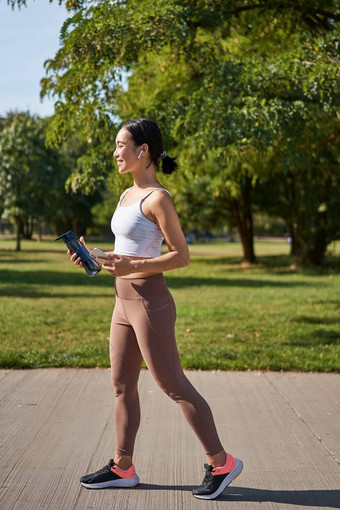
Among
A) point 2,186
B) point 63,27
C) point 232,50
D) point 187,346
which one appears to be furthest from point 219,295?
point 2,186

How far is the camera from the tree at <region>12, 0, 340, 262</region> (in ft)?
27.3

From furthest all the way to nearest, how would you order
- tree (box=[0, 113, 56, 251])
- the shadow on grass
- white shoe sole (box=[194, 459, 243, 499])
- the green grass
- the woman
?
tree (box=[0, 113, 56, 251]) → the shadow on grass → the green grass → white shoe sole (box=[194, 459, 243, 499]) → the woman

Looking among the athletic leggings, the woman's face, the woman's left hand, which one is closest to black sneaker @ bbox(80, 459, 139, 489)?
the athletic leggings

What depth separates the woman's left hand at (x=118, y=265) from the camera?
346 centimetres

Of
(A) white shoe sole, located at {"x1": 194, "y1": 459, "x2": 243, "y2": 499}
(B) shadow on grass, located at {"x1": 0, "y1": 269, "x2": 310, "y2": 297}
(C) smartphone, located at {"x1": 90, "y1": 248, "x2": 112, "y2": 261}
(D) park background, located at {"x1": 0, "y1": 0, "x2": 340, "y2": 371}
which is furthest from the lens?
(B) shadow on grass, located at {"x1": 0, "y1": 269, "x2": 310, "y2": 297}

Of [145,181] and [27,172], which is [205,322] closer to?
[145,181]

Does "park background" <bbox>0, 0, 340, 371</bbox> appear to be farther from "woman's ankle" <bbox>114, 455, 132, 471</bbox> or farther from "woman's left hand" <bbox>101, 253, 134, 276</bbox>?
"woman's left hand" <bbox>101, 253, 134, 276</bbox>

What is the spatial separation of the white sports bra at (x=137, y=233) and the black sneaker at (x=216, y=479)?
3.91 feet

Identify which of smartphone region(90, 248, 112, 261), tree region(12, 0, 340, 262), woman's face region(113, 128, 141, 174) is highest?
tree region(12, 0, 340, 262)

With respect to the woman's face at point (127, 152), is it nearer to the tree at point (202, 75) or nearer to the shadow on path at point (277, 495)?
the shadow on path at point (277, 495)

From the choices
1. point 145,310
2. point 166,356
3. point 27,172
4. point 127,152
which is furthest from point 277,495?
point 27,172

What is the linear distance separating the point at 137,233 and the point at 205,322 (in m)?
7.76

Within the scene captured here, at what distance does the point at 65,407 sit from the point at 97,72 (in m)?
5.13

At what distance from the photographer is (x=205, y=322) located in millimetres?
11211
